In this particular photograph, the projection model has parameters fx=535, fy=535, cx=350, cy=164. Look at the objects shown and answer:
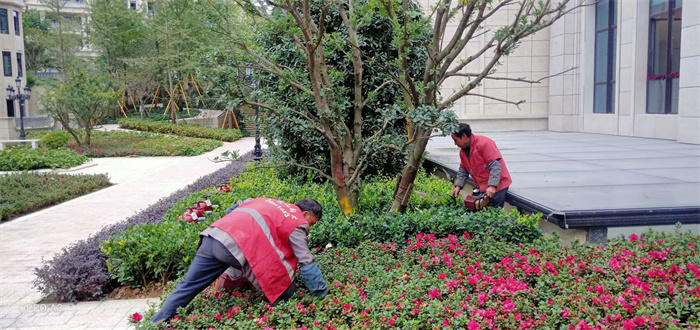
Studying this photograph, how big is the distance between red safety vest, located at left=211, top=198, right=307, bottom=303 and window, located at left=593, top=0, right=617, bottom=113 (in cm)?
1447

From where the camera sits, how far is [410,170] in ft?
18.0

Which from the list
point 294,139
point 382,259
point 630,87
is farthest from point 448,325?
point 630,87

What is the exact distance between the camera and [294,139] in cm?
852

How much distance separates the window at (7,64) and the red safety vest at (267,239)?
38.6 metres

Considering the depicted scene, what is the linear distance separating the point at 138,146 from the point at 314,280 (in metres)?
22.0

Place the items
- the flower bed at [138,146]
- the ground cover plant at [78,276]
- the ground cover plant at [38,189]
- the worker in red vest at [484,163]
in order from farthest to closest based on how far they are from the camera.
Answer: the flower bed at [138,146] → the ground cover plant at [38,189] → the worker in red vest at [484,163] → the ground cover plant at [78,276]

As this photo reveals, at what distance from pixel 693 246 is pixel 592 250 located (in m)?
0.80

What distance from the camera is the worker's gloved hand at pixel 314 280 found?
12.7ft

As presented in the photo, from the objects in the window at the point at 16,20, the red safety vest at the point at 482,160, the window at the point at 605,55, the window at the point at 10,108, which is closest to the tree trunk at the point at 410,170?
the red safety vest at the point at 482,160

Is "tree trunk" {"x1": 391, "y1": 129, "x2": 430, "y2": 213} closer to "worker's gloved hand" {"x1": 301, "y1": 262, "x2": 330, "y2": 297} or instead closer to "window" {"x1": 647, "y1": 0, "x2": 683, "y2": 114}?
"worker's gloved hand" {"x1": 301, "y1": 262, "x2": 330, "y2": 297}

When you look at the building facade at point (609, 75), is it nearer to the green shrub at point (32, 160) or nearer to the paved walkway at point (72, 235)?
the paved walkway at point (72, 235)

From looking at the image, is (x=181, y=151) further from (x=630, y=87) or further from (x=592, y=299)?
(x=592, y=299)

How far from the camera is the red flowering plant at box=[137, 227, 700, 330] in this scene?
11.0 ft

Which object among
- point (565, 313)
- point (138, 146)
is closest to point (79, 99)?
point (138, 146)
